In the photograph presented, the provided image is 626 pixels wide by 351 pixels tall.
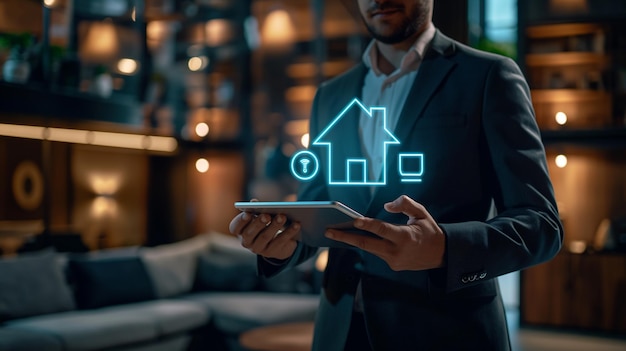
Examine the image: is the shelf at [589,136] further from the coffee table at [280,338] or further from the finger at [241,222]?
the finger at [241,222]

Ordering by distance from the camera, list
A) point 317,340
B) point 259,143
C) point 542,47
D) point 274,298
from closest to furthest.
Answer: point 317,340, point 274,298, point 542,47, point 259,143

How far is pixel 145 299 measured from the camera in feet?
18.9

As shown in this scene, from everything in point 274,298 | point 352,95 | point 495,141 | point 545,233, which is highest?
point 352,95

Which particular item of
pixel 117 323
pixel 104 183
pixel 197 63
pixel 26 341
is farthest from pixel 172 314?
pixel 197 63

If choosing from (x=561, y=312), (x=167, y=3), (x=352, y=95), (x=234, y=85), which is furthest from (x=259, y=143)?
(x=352, y=95)

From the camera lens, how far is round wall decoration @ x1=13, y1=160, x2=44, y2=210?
8.81 metres

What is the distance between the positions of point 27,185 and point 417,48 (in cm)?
875

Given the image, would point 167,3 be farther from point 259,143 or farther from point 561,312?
point 561,312

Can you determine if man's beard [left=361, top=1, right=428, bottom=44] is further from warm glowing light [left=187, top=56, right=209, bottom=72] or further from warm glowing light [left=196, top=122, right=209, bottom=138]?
warm glowing light [left=187, top=56, right=209, bottom=72]

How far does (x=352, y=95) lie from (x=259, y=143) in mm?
8863

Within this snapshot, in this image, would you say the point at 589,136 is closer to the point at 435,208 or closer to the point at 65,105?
the point at 65,105

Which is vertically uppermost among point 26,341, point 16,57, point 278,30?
point 278,30

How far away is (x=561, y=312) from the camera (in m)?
7.23

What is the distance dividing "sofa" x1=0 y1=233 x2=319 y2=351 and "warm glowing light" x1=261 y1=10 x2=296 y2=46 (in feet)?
14.1
